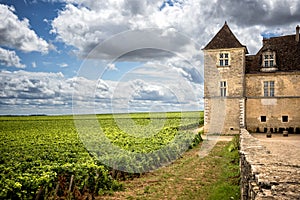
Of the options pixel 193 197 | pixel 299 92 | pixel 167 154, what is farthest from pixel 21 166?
pixel 299 92

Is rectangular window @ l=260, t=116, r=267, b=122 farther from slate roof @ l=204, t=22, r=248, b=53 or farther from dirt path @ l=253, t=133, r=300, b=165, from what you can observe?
dirt path @ l=253, t=133, r=300, b=165

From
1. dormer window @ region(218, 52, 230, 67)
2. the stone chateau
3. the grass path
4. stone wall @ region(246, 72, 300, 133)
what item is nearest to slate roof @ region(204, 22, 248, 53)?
the stone chateau

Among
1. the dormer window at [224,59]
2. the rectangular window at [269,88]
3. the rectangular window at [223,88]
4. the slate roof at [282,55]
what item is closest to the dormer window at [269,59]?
the slate roof at [282,55]

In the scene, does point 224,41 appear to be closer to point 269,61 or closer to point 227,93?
point 269,61

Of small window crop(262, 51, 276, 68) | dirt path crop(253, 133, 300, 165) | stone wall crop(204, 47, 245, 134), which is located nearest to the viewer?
dirt path crop(253, 133, 300, 165)

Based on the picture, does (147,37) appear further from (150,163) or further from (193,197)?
(193,197)

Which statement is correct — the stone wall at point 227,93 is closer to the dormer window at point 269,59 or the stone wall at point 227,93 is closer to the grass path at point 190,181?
the dormer window at point 269,59

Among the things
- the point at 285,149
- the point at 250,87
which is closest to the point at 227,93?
the point at 250,87

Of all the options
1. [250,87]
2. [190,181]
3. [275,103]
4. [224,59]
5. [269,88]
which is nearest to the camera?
[190,181]

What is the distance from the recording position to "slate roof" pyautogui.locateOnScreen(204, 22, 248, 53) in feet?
86.1

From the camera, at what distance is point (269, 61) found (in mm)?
25812

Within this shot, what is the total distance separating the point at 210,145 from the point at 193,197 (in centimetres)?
1190

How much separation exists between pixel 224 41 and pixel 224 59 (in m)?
1.59

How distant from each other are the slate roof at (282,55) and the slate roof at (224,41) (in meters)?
2.50
